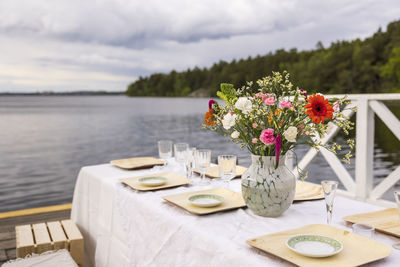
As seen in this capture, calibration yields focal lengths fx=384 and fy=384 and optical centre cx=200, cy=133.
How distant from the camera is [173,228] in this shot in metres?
1.37

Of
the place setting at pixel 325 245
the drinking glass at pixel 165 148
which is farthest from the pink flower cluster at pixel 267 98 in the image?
the drinking glass at pixel 165 148

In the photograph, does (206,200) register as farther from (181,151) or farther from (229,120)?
(181,151)

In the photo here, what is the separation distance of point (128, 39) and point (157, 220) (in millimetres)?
40367

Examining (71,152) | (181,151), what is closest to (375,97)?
(181,151)

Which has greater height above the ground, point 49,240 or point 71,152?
point 49,240

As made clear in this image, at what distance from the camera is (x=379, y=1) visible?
29062 millimetres

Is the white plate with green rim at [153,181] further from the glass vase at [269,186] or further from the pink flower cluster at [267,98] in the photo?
the pink flower cluster at [267,98]

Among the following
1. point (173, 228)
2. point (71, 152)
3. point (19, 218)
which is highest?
point (173, 228)

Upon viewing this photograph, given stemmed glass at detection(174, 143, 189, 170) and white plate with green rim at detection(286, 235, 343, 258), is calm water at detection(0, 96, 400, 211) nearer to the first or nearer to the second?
stemmed glass at detection(174, 143, 189, 170)

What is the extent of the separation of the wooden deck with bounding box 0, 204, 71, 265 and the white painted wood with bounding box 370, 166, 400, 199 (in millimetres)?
2608

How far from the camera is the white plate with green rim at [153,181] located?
1.85 m

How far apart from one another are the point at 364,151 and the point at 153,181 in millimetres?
1743

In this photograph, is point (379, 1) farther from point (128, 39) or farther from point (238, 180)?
point (238, 180)

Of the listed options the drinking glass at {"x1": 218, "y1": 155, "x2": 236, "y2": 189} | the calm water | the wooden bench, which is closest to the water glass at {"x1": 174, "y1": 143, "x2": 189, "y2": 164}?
the drinking glass at {"x1": 218, "y1": 155, "x2": 236, "y2": 189}
